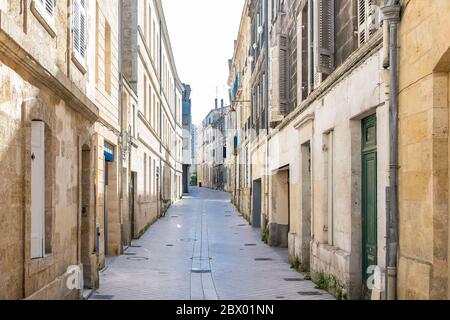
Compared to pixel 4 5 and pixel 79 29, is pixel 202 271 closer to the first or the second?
pixel 79 29

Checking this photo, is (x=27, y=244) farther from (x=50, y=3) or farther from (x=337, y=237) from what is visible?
(x=337, y=237)

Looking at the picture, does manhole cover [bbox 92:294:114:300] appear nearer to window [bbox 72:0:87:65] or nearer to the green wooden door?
window [bbox 72:0:87:65]

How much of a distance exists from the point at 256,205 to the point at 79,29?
604 inches

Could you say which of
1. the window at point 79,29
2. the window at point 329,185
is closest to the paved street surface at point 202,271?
the window at point 329,185

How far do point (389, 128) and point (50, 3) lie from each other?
14.8 ft

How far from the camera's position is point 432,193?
18.7ft

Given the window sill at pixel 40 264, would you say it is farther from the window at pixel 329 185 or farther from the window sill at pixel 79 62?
the window at pixel 329 185

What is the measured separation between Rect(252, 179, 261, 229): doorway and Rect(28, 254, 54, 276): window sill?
54.3 feet

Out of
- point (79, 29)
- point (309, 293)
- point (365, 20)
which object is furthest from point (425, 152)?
point (79, 29)

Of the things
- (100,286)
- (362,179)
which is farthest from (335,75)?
(100,286)

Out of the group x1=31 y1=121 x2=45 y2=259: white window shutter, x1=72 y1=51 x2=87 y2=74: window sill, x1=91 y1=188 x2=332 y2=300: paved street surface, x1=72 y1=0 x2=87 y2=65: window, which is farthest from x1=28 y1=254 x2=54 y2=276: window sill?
x1=72 y1=0 x2=87 y2=65: window

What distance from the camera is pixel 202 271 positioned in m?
12.6

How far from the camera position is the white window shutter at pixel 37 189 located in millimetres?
7027

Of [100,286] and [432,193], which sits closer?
[432,193]
